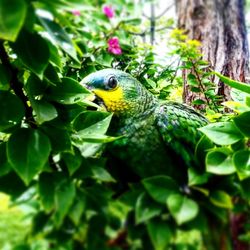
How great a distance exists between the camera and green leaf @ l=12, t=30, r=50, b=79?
0.40 meters

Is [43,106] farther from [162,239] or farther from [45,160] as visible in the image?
[162,239]

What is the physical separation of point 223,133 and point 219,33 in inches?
39.0

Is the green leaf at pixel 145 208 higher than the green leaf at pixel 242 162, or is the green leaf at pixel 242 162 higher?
the green leaf at pixel 242 162

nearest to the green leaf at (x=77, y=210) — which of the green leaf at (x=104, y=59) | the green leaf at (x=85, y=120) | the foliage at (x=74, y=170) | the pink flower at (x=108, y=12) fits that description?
the foliage at (x=74, y=170)

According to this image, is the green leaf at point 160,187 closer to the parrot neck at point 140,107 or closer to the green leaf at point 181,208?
the green leaf at point 181,208

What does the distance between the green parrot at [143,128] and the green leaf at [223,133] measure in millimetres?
45

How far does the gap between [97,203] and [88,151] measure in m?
0.08

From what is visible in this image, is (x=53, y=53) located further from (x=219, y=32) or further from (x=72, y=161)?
(x=219, y=32)

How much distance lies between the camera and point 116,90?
596 millimetres

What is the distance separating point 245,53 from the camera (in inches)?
48.9

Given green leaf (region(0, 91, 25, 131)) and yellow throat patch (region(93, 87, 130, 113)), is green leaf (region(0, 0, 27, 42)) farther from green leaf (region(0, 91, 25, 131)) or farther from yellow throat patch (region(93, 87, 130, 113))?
yellow throat patch (region(93, 87, 130, 113))

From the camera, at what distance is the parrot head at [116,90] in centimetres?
57

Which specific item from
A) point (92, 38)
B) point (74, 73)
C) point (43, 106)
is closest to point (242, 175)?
point (43, 106)

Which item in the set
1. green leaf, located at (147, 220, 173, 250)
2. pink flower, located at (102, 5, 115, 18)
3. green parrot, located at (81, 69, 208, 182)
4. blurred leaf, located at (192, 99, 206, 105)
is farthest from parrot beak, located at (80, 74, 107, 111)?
pink flower, located at (102, 5, 115, 18)
